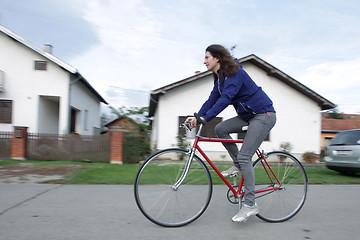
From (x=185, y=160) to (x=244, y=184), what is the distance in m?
0.69

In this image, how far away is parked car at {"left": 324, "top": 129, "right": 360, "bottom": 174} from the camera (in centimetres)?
749

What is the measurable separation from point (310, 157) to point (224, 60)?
13.2 metres

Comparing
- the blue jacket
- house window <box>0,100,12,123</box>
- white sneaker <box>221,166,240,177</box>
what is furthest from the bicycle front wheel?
house window <box>0,100,12,123</box>

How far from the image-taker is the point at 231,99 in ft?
9.51

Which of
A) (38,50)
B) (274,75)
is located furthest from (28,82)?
(274,75)

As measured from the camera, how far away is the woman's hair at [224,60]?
290 centimetres

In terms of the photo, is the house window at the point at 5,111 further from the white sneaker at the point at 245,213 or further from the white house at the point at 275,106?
the white sneaker at the point at 245,213

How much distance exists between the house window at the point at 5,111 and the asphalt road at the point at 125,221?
12.2 m

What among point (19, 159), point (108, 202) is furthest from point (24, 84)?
point (108, 202)

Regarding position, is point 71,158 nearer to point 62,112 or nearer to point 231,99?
point 62,112

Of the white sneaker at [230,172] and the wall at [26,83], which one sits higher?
the wall at [26,83]

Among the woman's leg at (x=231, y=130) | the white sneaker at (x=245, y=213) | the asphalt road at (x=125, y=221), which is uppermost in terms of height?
the woman's leg at (x=231, y=130)

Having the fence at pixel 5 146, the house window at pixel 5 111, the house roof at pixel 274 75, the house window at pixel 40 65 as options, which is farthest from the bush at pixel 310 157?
the house window at pixel 5 111

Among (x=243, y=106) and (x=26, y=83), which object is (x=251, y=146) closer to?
(x=243, y=106)
